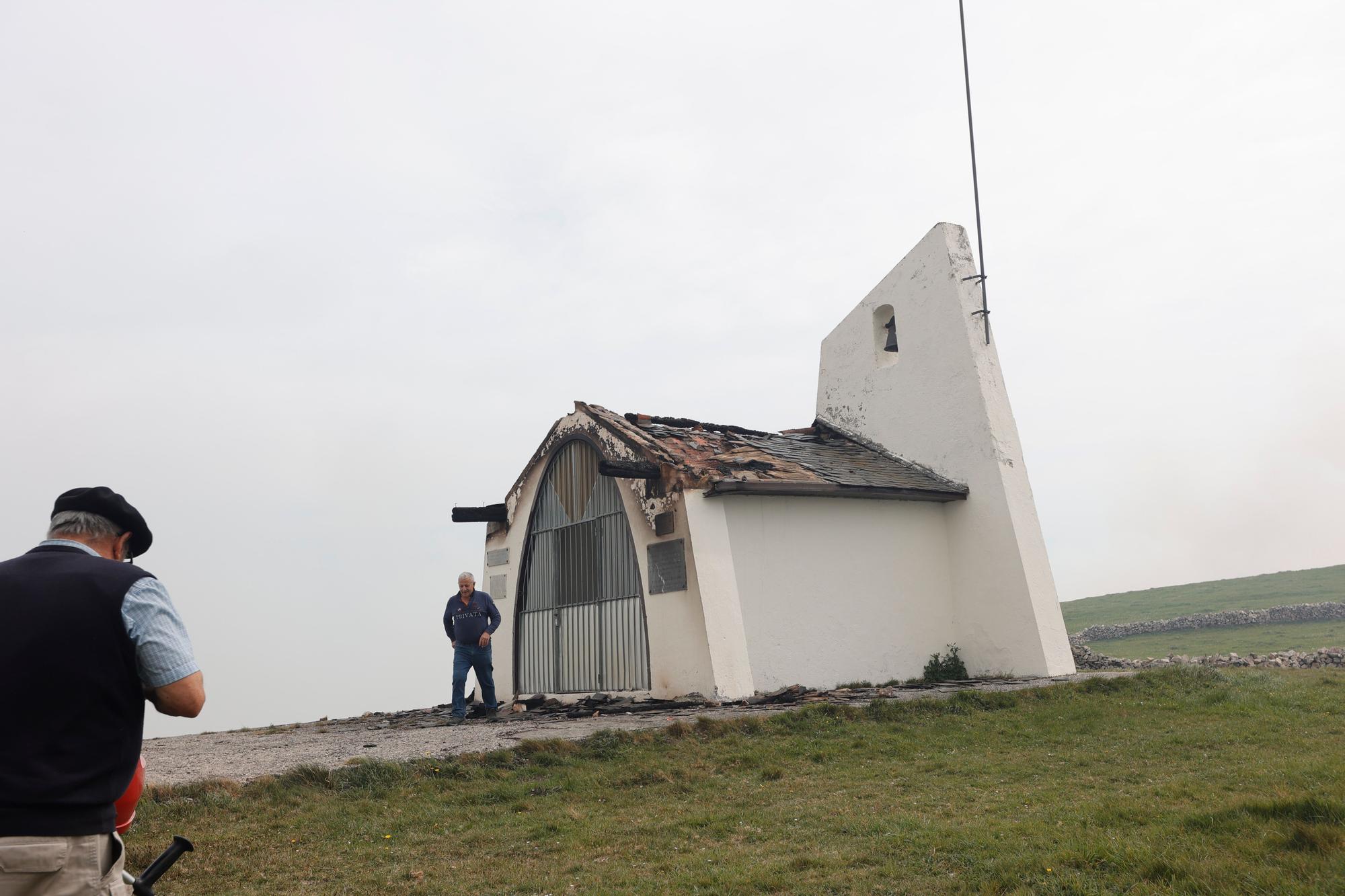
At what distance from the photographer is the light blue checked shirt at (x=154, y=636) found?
2803 mm

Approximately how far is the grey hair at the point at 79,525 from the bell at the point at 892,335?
14.9 m

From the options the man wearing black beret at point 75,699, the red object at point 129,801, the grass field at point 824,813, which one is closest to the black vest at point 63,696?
the man wearing black beret at point 75,699

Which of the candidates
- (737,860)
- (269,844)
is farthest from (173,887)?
(737,860)

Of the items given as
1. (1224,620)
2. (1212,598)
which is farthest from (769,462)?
(1212,598)

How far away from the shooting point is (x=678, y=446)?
13.3m

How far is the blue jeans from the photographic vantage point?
12602 millimetres

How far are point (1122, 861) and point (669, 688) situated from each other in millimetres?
7918

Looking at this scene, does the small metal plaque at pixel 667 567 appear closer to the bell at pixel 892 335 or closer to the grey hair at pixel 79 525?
the bell at pixel 892 335

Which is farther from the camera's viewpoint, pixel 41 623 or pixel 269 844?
pixel 269 844

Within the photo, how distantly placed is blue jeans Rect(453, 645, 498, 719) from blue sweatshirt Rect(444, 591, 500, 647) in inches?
4.6

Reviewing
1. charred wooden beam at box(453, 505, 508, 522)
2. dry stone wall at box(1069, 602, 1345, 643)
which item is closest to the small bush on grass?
charred wooden beam at box(453, 505, 508, 522)

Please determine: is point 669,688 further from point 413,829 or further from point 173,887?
point 173,887

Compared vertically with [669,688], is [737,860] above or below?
below

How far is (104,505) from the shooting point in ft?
10.3
